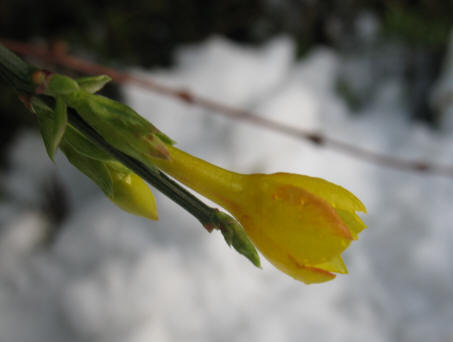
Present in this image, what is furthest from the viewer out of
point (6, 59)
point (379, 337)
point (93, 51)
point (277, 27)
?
point (277, 27)

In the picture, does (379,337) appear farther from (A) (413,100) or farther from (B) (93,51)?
(B) (93,51)

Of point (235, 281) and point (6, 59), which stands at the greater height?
point (6, 59)

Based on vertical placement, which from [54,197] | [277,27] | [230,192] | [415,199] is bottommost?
[54,197]

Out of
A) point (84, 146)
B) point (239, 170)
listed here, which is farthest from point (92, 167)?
point (239, 170)

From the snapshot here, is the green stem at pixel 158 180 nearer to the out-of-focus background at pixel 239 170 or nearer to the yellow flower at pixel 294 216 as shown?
the yellow flower at pixel 294 216

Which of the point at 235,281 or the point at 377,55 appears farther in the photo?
the point at 377,55

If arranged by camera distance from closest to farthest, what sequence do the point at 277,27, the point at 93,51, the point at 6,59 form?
the point at 6,59
the point at 93,51
the point at 277,27

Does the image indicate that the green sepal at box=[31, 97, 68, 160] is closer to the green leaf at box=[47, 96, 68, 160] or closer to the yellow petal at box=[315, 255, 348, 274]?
the green leaf at box=[47, 96, 68, 160]

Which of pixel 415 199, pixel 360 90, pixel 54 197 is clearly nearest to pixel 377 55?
pixel 360 90
